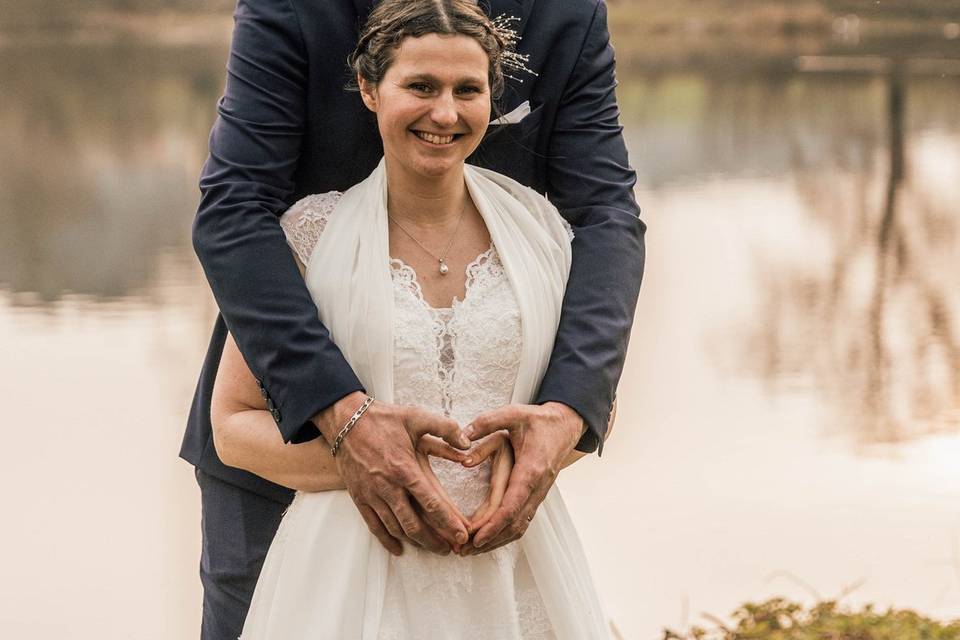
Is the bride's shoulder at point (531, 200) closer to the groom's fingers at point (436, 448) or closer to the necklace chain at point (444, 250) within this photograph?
the necklace chain at point (444, 250)

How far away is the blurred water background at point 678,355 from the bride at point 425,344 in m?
1.78

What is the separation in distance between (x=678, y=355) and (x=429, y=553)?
6143 mm

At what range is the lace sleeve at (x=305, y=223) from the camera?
2.35m

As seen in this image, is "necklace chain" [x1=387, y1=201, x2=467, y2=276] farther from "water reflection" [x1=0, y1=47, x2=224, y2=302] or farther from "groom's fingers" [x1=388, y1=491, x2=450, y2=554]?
"water reflection" [x1=0, y1=47, x2=224, y2=302]

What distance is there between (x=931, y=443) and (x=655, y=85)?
11.5 m

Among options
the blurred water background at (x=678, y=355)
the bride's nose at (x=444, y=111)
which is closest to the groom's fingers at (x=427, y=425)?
the bride's nose at (x=444, y=111)

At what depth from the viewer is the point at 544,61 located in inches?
99.9

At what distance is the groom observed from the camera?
223 cm

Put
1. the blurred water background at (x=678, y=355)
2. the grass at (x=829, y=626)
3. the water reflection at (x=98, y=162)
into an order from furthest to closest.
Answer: the water reflection at (x=98, y=162), the blurred water background at (x=678, y=355), the grass at (x=829, y=626)

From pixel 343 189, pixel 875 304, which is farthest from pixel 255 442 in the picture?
pixel 875 304

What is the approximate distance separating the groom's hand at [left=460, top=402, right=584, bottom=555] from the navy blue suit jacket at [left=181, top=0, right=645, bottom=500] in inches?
2.1

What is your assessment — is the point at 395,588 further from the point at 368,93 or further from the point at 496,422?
the point at 368,93

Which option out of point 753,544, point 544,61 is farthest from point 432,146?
point 753,544

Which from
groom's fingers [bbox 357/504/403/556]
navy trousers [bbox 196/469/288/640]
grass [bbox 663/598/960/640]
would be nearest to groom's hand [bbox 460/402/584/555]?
groom's fingers [bbox 357/504/403/556]
